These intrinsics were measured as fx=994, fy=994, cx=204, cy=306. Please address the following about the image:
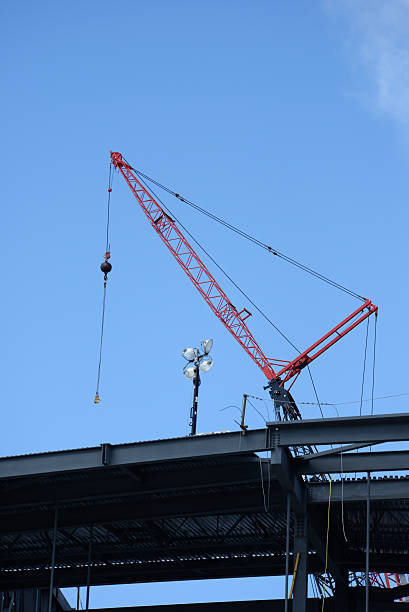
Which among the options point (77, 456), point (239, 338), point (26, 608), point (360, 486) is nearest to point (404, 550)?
point (360, 486)

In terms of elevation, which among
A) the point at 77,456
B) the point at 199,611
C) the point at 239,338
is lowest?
the point at 199,611

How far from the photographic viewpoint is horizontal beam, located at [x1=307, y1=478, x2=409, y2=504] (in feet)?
Result: 95.5

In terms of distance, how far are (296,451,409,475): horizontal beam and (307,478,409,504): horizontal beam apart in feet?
4.21

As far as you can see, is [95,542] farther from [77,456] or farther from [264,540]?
[77,456]

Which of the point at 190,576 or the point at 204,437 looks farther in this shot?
the point at 190,576

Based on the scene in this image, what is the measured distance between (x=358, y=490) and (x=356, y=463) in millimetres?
1511

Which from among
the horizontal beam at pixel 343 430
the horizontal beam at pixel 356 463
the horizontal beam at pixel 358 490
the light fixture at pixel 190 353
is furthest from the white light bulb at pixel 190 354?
the horizontal beam at pixel 343 430

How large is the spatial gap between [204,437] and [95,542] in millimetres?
11425

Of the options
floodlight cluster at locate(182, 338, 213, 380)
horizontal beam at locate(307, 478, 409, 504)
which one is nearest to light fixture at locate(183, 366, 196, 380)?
floodlight cluster at locate(182, 338, 213, 380)

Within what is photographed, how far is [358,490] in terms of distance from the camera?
29.6 m

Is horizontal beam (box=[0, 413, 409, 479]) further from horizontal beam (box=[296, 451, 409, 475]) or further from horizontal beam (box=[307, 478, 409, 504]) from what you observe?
horizontal beam (box=[307, 478, 409, 504])

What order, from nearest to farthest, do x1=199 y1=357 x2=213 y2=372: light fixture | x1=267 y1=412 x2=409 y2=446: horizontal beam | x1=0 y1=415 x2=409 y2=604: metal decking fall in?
x1=267 y1=412 x2=409 y2=446: horizontal beam
x1=0 y1=415 x2=409 y2=604: metal decking
x1=199 y1=357 x2=213 y2=372: light fixture

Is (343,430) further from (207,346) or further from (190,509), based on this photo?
(207,346)

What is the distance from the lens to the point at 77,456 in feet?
96.1
